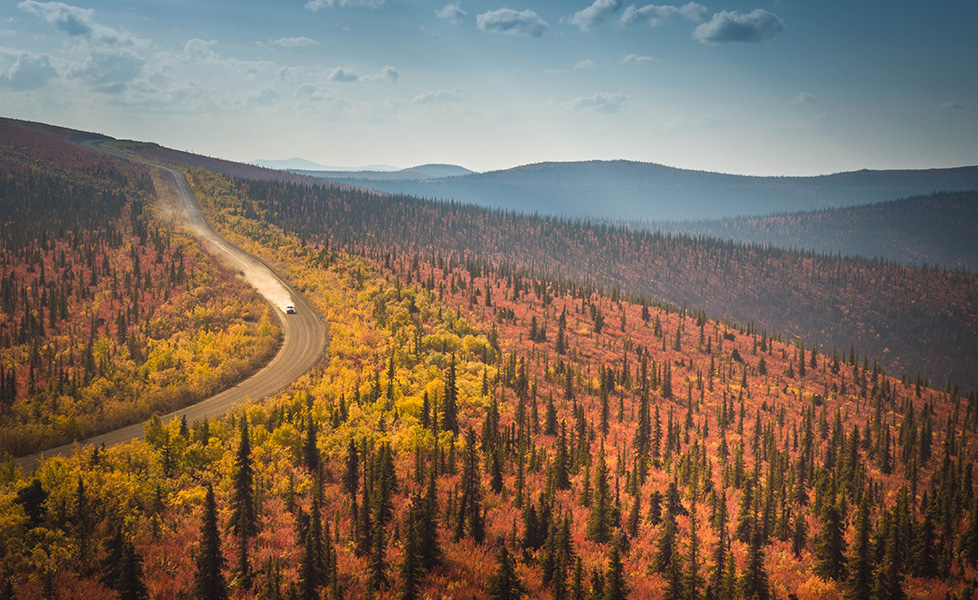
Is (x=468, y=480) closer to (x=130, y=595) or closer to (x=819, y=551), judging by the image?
(x=130, y=595)

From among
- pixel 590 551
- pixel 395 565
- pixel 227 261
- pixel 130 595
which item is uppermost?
pixel 227 261

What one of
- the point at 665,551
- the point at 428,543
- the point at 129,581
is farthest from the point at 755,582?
the point at 129,581

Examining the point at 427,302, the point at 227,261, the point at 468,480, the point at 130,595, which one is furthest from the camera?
the point at 227,261

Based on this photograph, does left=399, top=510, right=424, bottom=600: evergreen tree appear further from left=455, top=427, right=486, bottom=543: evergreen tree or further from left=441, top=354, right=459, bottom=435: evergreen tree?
left=441, top=354, right=459, bottom=435: evergreen tree

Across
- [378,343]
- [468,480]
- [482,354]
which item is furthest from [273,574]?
[482,354]

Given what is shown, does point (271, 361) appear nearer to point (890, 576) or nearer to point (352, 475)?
point (352, 475)

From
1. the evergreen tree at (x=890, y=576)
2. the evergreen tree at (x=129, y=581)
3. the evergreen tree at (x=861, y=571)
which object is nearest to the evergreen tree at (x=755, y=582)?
the evergreen tree at (x=861, y=571)
